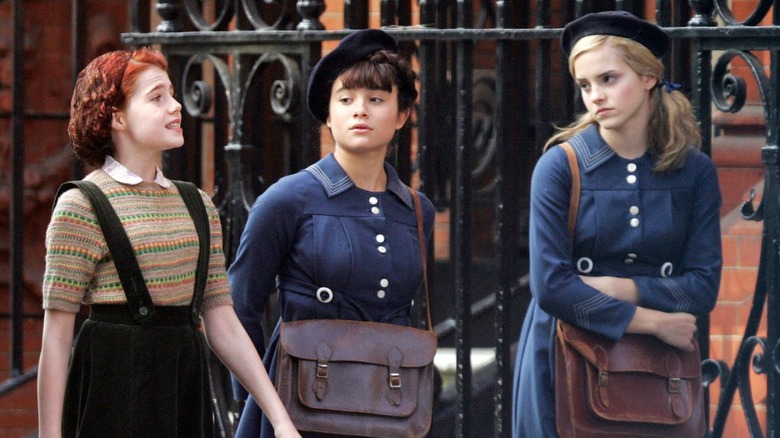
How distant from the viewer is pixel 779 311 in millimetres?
3682

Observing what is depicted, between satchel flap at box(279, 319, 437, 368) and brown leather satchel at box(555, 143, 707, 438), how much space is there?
426 millimetres

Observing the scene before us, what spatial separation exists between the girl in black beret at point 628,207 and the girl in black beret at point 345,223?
1.24 feet

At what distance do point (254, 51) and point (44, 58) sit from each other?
2.36 m

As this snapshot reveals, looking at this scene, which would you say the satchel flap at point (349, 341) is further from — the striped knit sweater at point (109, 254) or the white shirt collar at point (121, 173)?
the white shirt collar at point (121, 173)

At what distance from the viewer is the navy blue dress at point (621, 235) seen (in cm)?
339

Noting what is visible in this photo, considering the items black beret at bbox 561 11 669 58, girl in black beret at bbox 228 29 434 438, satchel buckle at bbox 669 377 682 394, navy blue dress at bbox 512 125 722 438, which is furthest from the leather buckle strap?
black beret at bbox 561 11 669 58

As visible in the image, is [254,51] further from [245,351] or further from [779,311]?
[779,311]


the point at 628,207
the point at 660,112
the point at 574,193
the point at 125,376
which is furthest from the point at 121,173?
the point at 660,112

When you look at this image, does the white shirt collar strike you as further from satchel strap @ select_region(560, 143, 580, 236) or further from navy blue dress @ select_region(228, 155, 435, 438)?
satchel strap @ select_region(560, 143, 580, 236)

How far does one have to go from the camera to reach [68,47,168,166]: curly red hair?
2.91 metres

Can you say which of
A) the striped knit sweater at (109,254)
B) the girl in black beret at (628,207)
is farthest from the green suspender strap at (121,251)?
the girl in black beret at (628,207)

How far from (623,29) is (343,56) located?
0.69 metres

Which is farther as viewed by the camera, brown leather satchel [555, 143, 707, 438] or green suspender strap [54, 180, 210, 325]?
brown leather satchel [555, 143, 707, 438]

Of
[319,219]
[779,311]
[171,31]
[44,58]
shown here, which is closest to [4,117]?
[44,58]
